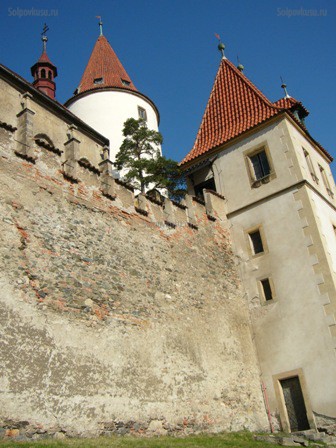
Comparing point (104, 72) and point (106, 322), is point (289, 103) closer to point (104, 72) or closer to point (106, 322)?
point (106, 322)

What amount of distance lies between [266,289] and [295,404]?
3.60 metres

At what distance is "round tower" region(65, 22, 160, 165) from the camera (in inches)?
1017

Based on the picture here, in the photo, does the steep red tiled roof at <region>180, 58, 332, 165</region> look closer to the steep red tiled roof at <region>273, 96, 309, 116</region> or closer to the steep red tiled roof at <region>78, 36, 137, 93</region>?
the steep red tiled roof at <region>273, 96, 309, 116</region>

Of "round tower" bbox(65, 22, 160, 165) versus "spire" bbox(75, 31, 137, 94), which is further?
"spire" bbox(75, 31, 137, 94)

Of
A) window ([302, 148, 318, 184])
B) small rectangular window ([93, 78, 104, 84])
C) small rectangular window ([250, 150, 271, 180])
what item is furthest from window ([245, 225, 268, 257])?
small rectangular window ([93, 78, 104, 84])

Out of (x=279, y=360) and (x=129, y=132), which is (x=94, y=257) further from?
(x=129, y=132)

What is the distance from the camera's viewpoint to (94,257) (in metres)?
11.6

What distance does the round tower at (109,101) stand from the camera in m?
25.8

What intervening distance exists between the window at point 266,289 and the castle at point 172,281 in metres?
0.04

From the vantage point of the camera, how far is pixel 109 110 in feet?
86.5

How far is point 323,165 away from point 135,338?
11.7m

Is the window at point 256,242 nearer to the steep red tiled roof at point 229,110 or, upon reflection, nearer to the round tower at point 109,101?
the steep red tiled roof at point 229,110

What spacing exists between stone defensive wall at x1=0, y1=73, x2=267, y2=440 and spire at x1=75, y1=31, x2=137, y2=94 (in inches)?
555

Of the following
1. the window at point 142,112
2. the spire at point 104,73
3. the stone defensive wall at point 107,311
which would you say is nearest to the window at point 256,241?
the stone defensive wall at point 107,311
